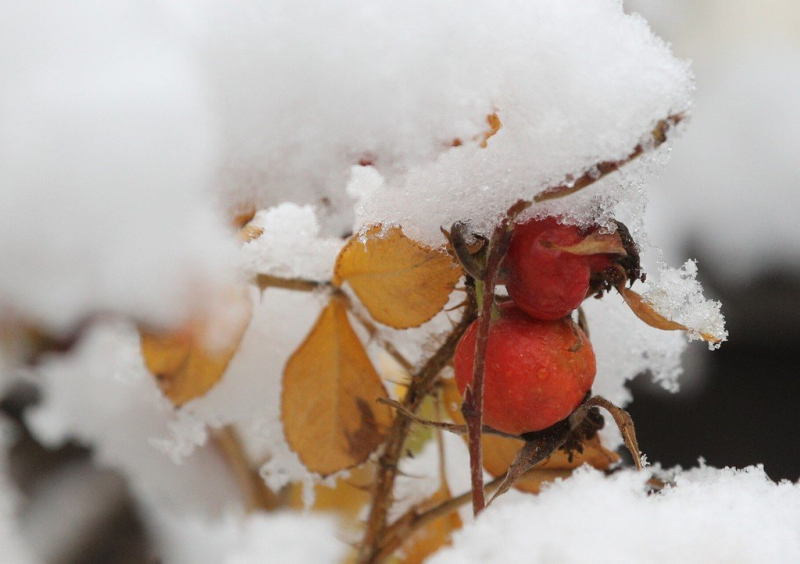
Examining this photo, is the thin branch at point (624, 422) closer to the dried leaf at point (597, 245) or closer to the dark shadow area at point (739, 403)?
the dried leaf at point (597, 245)

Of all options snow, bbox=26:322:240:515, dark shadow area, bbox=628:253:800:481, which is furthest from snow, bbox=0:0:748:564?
dark shadow area, bbox=628:253:800:481

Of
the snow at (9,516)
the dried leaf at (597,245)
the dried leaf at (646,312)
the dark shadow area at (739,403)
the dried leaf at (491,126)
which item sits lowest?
the snow at (9,516)

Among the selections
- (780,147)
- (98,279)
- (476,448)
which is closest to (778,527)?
(476,448)

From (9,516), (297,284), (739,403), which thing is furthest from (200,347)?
(739,403)

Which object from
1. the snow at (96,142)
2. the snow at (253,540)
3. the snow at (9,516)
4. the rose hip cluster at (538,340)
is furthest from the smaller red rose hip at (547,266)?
the snow at (9,516)

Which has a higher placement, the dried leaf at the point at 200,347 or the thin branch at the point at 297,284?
the thin branch at the point at 297,284

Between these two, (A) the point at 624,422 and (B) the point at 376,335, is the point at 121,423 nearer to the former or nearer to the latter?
(B) the point at 376,335

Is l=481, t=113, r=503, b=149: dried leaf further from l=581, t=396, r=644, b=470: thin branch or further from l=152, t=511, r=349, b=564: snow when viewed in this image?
l=152, t=511, r=349, b=564: snow
